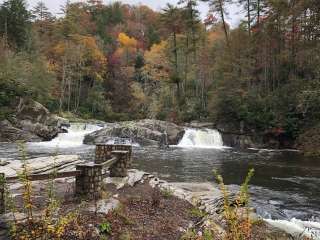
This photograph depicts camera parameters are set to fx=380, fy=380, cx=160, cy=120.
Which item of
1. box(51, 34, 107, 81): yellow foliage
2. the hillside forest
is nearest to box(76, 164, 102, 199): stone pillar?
the hillside forest

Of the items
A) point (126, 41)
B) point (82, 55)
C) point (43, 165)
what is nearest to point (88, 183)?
point (43, 165)

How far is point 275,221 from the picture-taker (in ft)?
34.2

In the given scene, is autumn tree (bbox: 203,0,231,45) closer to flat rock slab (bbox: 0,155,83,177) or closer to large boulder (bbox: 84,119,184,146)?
large boulder (bbox: 84,119,184,146)

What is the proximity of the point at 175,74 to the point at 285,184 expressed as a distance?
1144 inches

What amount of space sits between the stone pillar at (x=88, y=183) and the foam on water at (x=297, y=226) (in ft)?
16.0

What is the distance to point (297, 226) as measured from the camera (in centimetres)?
1013

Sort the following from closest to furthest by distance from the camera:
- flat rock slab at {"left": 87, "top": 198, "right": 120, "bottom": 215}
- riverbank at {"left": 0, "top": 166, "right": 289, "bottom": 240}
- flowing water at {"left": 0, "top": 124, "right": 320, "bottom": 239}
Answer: riverbank at {"left": 0, "top": 166, "right": 289, "bottom": 240}, flat rock slab at {"left": 87, "top": 198, "right": 120, "bottom": 215}, flowing water at {"left": 0, "top": 124, "right": 320, "bottom": 239}

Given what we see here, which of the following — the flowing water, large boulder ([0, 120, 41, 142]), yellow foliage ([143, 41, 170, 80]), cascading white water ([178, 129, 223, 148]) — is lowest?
the flowing water

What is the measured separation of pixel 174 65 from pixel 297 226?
3770cm

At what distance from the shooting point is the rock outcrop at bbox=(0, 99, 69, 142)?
29797 millimetres

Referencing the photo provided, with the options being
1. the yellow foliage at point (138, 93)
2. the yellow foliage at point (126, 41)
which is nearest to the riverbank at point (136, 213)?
the yellow foliage at point (138, 93)

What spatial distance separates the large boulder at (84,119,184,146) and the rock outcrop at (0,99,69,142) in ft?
11.9

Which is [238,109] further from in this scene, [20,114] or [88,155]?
[20,114]

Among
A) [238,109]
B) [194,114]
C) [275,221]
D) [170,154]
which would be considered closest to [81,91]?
[194,114]
